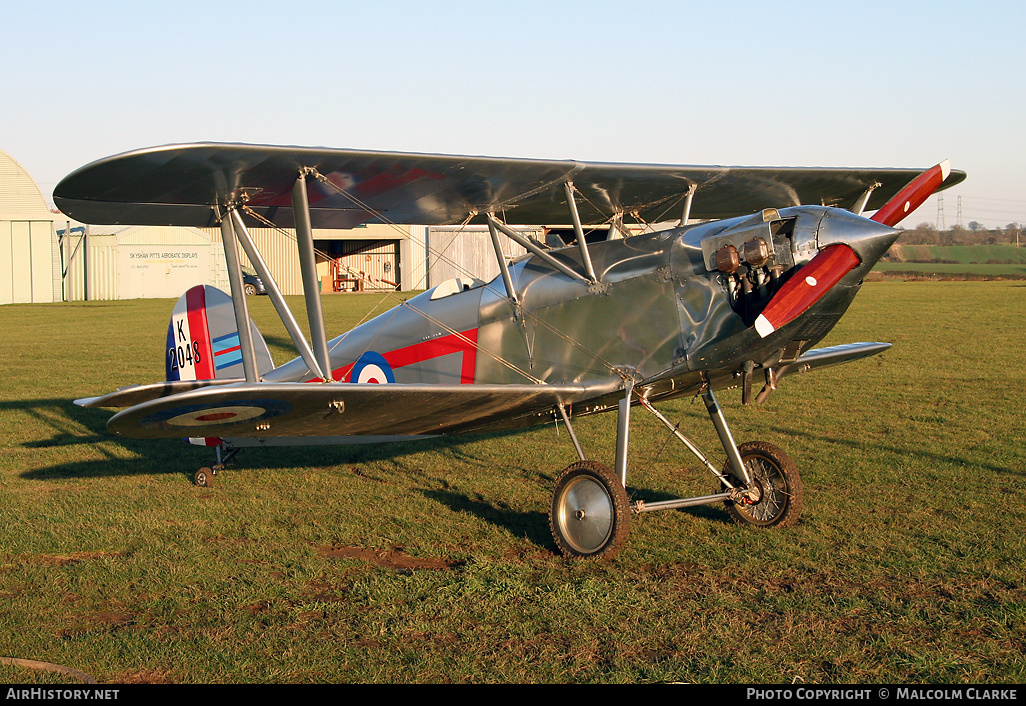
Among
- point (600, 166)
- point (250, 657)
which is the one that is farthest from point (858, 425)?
point (250, 657)

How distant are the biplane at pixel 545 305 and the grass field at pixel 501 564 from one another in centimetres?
58

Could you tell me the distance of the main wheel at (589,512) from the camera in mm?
5273

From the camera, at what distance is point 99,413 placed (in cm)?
1109

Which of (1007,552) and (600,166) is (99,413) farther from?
(1007,552)

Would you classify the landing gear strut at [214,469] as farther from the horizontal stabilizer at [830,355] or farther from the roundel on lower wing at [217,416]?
the horizontal stabilizer at [830,355]

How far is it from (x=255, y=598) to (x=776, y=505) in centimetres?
345

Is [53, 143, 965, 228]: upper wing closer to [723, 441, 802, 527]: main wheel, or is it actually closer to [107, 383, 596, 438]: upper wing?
[107, 383, 596, 438]: upper wing

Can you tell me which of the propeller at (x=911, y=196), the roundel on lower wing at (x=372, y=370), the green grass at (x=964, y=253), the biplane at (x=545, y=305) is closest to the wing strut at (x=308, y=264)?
the biplane at (x=545, y=305)

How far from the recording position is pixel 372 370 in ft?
23.7

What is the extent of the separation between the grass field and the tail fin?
2.94ft

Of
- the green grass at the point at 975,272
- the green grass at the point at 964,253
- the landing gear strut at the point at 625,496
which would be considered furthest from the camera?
the green grass at the point at 964,253

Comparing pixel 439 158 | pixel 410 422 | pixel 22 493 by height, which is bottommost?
pixel 22 493

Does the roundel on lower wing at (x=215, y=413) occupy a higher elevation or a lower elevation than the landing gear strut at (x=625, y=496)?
higher

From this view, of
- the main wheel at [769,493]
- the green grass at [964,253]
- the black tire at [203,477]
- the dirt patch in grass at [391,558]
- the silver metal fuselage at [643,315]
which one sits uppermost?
the green grass at [964,253]
